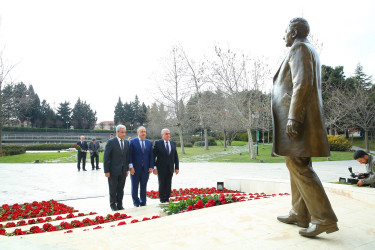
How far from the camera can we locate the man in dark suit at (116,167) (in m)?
6.75

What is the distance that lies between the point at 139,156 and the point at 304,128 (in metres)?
A: 4.93

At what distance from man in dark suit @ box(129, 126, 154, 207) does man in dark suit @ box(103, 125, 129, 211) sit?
0.25m

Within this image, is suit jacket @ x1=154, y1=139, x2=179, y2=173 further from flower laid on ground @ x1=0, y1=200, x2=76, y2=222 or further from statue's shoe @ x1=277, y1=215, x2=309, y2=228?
statue's shoe @ x1=277, y1=215, x2=309, y2=228

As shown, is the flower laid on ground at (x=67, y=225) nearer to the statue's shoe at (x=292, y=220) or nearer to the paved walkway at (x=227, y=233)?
the paved walkway at (x=227, y=233)

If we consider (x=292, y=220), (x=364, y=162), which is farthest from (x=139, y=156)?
(x=364, y=162)

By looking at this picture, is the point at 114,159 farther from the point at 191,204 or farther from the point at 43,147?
the point at 43,147

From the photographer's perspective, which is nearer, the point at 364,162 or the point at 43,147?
the point at 364,162

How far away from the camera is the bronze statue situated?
10.2ft

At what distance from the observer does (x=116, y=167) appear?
270 inches

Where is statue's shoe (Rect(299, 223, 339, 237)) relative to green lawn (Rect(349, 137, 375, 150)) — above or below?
above

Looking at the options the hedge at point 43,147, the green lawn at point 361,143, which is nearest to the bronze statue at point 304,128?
the green lawn at point 361,143

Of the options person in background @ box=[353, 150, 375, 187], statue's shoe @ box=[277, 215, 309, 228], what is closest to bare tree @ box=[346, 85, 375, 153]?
person in background @ box=[353, 150, 375, 187]

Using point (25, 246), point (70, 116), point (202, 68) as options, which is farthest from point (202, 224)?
point (70, 116)

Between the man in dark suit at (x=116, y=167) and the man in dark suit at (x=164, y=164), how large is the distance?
3.08ft
